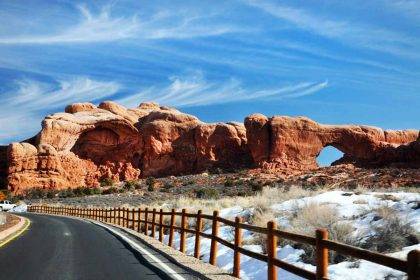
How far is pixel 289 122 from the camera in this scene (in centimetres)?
7700

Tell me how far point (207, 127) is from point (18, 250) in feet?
235

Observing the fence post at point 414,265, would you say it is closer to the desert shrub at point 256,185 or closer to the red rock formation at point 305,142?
the desert shrub at point 256,185

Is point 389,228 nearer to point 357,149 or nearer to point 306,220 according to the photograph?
point 306,220

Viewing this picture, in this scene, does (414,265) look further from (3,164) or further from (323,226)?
(3,164)

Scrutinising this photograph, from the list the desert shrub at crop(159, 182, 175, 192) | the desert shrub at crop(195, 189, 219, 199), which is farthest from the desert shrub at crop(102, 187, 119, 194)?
the desert shrub at crop(195, 189, 219, 199)

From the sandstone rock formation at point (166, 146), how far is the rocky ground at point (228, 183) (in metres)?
5.47

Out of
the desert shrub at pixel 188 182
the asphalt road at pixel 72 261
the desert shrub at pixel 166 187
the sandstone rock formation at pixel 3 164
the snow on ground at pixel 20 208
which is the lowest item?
the snow on ground at pixel 20 208

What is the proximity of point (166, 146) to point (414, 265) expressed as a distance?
85.5 meters

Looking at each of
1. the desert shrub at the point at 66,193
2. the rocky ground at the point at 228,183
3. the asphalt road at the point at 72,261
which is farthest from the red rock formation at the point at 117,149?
the asphalt road at the point at 72,261

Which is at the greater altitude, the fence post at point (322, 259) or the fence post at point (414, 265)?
the fence post at point (414, 265)

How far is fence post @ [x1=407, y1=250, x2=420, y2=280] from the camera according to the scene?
196 inches

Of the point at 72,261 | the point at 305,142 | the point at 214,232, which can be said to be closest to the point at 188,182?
the point at 305,142

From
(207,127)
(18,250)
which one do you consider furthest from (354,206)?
(207,127)

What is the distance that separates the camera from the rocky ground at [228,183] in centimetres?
5192
